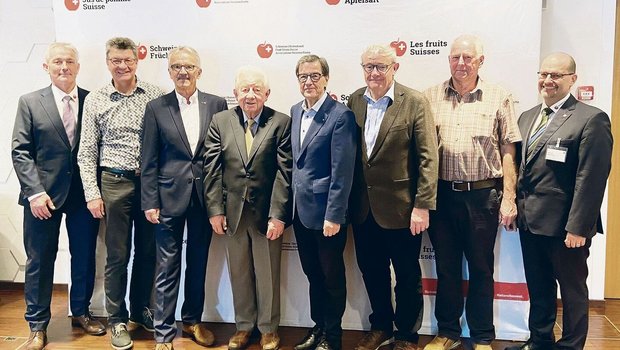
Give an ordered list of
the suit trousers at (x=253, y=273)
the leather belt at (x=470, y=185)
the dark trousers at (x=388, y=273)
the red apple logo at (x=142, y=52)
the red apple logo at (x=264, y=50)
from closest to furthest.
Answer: the leather belt at (x=470, y=185), the dark trousers at (x=388, y=273), the suit trousers at (x=253, y=273), the red apple logo at (x=264, y=50), the red apple logo at (x=142, y=52)

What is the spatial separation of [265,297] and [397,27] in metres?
1.93

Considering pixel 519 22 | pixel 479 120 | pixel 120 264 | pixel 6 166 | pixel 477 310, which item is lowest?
pixel 477 310

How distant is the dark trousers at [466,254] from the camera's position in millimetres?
3084

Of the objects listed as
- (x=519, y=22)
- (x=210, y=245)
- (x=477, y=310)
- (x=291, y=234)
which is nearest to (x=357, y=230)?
(x=291, y=234)

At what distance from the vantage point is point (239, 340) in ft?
11.0

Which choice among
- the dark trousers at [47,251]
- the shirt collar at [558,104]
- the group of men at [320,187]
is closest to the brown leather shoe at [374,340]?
the group of men at [320,187]

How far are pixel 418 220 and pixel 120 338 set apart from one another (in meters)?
2.02

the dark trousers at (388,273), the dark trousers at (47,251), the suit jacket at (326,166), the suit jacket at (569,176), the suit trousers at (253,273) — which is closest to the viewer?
the suit jacket at (569,176)

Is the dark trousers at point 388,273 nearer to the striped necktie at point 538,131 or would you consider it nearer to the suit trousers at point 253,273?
the suit trousers at point 253,273

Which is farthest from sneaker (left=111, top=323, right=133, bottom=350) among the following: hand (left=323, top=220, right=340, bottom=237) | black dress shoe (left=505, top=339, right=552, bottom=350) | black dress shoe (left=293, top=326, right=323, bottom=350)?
black dress shoe (left=505, top=339, right=552, bottom=350)

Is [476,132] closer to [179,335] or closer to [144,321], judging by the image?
[179,335]

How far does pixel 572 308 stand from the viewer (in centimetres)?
301

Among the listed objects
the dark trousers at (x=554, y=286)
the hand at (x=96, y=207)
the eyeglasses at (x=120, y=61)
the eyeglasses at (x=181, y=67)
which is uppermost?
the eyeglasses at (x=120, y=61)

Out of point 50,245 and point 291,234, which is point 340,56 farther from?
point 50,245
